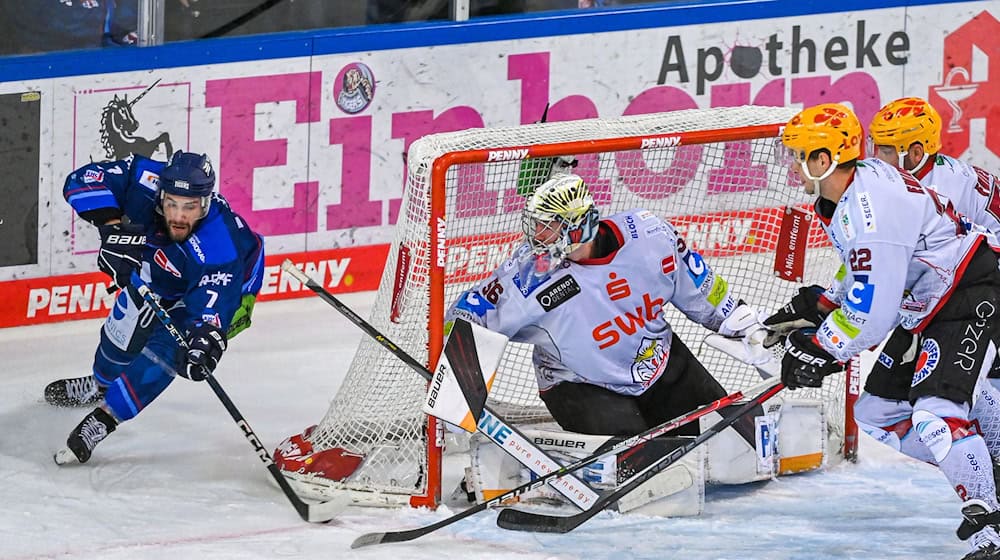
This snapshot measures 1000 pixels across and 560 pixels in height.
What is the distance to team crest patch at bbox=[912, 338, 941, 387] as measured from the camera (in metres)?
4.38

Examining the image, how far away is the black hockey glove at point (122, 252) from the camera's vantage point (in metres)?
5.08

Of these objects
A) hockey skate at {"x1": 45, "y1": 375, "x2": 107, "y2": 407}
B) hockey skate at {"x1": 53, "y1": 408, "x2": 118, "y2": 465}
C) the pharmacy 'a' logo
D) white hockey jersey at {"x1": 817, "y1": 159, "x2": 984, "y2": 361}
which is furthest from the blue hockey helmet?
the pharmacy 'a' logo

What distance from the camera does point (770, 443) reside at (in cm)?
507

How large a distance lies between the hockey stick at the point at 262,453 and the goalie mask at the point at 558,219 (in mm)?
875

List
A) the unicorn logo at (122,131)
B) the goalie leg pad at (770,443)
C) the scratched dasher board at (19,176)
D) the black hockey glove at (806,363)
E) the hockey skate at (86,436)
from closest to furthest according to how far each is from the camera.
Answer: the black hockey glove at (806,363)
the goalie leg pad at (770,443)
the hockey skate at (86,436)
the scratched dasher board at (19,176)
the unicorn logo at (122,131)

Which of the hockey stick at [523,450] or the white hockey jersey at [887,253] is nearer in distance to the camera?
the white hockey jersey at [887,253]

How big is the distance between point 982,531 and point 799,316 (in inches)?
29.1

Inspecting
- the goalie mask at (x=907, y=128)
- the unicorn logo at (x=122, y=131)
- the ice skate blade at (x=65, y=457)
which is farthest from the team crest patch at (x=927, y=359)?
the unicorn logo at (x=122, y=131)

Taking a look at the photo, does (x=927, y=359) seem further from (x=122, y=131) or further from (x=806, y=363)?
(x=122, y=131)

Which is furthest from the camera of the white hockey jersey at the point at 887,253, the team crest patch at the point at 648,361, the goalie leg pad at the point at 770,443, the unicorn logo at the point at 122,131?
the unicorn logo at the point at 122,131

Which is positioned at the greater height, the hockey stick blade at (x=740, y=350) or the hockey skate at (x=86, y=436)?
the hockey stick blade at (x=740, y=350)

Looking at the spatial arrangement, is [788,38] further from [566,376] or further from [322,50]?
[566,376]

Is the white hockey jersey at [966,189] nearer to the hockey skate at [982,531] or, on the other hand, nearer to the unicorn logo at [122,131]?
the hockey skate at [982,531]

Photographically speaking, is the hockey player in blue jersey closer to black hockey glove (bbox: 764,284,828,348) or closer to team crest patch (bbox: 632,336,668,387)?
team crest patch (bbox: 632,336,668,387)
